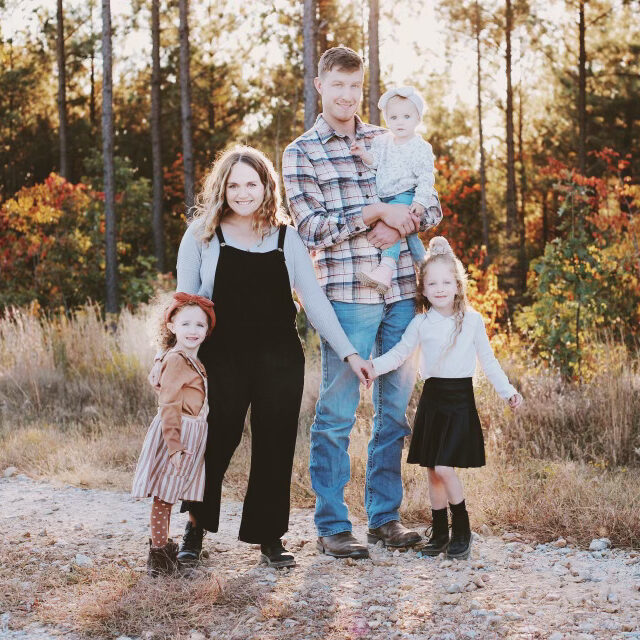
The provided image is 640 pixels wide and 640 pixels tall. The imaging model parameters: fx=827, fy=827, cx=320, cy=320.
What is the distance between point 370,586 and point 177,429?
106 centimetres

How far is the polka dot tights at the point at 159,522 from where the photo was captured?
3576 mm

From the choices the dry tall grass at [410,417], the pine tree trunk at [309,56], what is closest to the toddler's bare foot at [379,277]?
the dry tall grass at [410,417]

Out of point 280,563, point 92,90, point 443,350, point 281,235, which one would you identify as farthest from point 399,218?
point 92,90

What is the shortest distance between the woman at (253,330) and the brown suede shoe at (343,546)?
0.76 ft

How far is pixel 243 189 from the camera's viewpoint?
142 inches

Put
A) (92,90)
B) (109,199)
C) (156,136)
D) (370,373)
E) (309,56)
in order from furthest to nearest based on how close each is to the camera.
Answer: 1. (92,90)
2. (156,136)
3. (109,199)
4. (309,56)
5. (370,373)

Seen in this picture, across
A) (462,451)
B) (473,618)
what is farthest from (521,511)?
(473,618)

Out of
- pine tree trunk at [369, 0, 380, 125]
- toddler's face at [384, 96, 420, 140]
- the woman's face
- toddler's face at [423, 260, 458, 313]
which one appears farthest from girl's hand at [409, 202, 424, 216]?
pine tree trunk at [369, 0, 380, 125]

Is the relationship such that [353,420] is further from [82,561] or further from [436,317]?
[82,561]

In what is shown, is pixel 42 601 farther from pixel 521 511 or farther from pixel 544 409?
pixel 544 409

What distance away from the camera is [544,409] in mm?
5746

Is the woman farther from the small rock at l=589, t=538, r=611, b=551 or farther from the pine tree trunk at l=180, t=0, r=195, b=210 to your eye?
the pine tree trunk at l=180, t=0, r=195, b=210

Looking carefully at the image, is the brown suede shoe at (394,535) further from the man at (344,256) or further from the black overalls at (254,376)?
the black overalls at (254,376)

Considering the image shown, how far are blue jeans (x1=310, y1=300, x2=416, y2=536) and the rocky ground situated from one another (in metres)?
0.25
